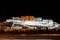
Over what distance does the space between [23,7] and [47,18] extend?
0.25m

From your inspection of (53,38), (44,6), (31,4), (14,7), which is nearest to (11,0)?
(14,7)

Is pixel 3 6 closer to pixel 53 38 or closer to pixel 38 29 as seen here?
pixel 38 29

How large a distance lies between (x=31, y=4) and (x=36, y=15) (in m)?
0.11

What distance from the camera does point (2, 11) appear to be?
109 centimetres

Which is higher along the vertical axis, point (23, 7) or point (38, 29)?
point (23, 7)

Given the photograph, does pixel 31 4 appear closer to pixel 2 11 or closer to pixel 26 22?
pixel 26 22

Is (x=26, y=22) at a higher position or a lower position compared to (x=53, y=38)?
higher

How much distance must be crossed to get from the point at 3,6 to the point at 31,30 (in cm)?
34

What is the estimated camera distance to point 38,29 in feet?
3.42

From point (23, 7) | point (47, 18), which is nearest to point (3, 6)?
point (23, 7)

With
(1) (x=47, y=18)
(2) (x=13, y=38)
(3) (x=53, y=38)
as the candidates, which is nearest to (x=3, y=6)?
(2) (x=13, y=38)

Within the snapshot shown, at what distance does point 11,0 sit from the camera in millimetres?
1070

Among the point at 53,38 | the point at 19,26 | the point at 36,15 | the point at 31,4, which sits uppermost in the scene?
the point at 31,4

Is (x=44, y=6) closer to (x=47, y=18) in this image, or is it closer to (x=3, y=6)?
(x=47, y=18)
